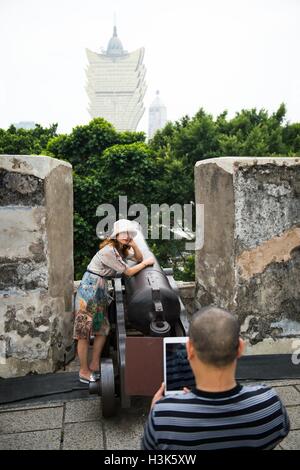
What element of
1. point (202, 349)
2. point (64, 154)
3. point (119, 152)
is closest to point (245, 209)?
point (202, 349)

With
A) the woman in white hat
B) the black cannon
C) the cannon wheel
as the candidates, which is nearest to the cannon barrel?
the black cannon

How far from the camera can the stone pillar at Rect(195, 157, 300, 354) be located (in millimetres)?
3619

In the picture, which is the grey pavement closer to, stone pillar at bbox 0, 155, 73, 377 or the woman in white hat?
the woman in white hat

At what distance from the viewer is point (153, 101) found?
155250 millimetres

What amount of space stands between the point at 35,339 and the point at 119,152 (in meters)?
7.03

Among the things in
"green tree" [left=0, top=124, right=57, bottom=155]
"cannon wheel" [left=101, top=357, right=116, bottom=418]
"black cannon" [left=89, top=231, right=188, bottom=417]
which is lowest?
Result: "cannon wheel" [left=101, top=357, right=116, bottom=418]

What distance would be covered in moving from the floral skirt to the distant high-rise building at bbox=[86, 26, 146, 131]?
83.8 metres

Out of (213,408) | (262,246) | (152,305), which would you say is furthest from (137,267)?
(213,408)

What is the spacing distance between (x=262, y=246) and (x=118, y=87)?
294ft

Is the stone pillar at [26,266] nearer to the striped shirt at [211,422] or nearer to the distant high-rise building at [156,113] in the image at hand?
the striped shirt at [211,422]

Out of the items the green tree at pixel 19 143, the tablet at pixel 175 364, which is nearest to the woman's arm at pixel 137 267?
the tablet at pixel 175 364

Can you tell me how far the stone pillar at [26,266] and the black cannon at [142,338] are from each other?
61 centimetres

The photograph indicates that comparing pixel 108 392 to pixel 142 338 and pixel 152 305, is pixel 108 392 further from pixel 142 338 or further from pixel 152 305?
pixel 152 305

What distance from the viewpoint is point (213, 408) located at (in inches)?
47.6
